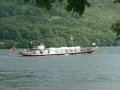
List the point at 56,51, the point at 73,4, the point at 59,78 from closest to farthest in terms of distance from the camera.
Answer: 1. the point at 73,4
2. the point at 59,78
3. the point at 56,51

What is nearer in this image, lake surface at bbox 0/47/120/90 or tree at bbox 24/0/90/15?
tree at bbox 24/0/90/15

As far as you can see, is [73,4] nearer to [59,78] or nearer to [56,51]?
[59,78]

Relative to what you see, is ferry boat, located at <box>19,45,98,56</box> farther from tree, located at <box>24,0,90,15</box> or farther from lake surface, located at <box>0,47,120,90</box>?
tree, located at <box>24,0,90,15</box>

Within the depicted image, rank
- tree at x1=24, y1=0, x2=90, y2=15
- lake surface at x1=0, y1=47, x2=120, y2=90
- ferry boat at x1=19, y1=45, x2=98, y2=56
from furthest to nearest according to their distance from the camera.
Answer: ferry boat at x1=19, y1=45, x2=98, y2=56 → lake surface at x1=0, y1=47, x2=120, y2=90 → tree at x1=24, y1=0, x2=90, y2=15

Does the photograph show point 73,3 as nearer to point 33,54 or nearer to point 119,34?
point 119,34

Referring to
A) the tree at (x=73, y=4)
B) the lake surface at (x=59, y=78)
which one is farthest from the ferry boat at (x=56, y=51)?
the tree at (x=73, y=4)

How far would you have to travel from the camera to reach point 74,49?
641 feet

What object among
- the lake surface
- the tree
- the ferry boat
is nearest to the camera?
the tree

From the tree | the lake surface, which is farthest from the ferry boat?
the tree

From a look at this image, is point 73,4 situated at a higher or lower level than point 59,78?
higher

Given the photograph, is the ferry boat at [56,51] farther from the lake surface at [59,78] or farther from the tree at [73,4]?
the tree at [73,4]

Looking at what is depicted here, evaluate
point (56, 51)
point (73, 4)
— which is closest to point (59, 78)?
point (73, 4)

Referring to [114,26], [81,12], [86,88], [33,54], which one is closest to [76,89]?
[86,88]

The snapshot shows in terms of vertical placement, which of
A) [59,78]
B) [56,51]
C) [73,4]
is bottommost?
[59,78]
